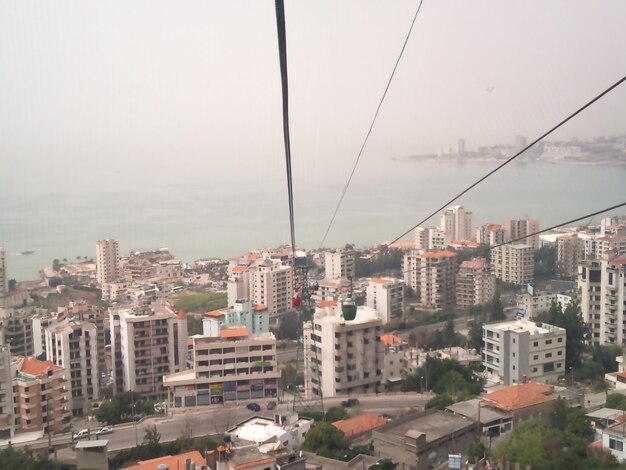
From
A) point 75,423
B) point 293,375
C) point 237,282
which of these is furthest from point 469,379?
point 237,282

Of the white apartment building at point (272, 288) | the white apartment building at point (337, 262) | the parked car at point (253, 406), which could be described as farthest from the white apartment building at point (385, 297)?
the parked car at point (253, 406)

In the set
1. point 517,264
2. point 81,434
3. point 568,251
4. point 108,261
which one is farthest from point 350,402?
point 108,261

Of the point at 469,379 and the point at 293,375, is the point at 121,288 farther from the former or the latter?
the point at 469,379

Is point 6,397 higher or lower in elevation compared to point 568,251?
lower

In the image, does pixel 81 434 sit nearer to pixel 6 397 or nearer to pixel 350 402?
pixel 6 397

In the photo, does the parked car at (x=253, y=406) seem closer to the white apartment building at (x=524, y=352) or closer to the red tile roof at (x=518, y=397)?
the white apartment building at (x=524, y=352)

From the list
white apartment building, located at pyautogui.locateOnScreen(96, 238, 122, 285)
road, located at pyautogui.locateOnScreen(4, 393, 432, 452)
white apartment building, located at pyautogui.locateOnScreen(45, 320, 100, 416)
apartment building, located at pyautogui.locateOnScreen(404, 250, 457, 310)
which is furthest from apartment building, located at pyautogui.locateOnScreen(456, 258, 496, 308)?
white apartment building, located at pyautogui.locateOnScreen(96, 238, 122, 285)
